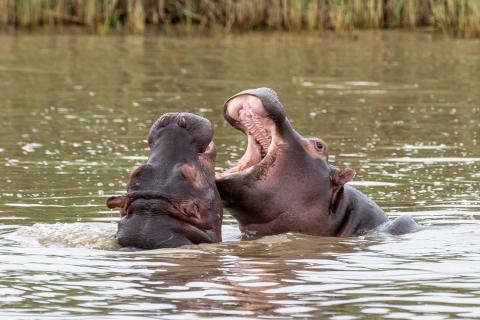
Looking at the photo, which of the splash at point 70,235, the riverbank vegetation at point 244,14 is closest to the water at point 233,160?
the splash at point 70,235

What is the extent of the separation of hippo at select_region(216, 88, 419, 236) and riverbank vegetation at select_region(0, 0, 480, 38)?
596 inches

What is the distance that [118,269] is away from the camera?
21.1 ft

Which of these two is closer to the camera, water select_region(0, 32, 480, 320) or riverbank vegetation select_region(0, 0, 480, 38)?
Result: water select_region(0, 32, 480, 320)

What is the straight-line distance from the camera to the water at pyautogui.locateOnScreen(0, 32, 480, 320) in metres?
5.82

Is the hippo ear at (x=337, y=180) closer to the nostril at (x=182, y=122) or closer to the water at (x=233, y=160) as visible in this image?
the water at (x=233, y=160)

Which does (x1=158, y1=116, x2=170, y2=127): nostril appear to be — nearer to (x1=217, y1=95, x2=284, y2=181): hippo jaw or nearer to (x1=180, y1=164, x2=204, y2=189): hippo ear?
(x1=180, y1=164, x2=204, y2=189): hippo ear

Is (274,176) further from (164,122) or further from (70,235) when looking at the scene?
(70,235)

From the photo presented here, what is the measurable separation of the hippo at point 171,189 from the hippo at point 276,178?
0.32m

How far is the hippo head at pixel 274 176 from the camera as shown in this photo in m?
7.07

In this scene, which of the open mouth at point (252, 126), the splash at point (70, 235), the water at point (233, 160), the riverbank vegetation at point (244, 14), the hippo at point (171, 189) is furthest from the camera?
the riverbank vegetation at point (244, 14)

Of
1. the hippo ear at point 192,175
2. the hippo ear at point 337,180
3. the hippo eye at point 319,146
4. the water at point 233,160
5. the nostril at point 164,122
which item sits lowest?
the water at point 233,160

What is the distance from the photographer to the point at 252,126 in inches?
283

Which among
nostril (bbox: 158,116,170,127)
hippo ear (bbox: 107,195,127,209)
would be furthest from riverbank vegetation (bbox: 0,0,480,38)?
hippo ear (bbox: 107,195,127,209)

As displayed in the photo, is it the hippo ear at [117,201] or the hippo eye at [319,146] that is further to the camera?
the hippo eye at [319,146]
